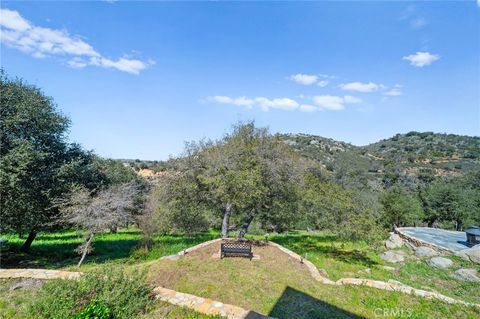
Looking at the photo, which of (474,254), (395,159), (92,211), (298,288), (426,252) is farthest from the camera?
(395,159)

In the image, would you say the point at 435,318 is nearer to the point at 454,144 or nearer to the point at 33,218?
the point at 33,218

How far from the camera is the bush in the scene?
6324mm

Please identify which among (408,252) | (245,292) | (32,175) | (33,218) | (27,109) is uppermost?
(27,109)

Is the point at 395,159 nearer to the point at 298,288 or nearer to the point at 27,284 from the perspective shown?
the point at 298,288

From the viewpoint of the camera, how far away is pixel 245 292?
30.8 ft

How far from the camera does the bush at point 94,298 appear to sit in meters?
6.32

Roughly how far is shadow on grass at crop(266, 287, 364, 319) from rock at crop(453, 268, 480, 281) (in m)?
11.0

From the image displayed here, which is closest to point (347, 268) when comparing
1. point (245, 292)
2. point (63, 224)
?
point (245, 292)

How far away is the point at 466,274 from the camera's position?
15.0 m

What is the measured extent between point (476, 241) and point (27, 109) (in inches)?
1259

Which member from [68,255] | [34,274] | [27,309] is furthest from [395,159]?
[27,309]

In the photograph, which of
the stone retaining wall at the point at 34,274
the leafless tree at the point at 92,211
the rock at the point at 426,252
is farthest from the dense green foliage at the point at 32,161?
the rock at the point at 426,252

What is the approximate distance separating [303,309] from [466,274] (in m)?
12.3

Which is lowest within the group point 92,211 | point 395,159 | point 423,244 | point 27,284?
point 423,244
